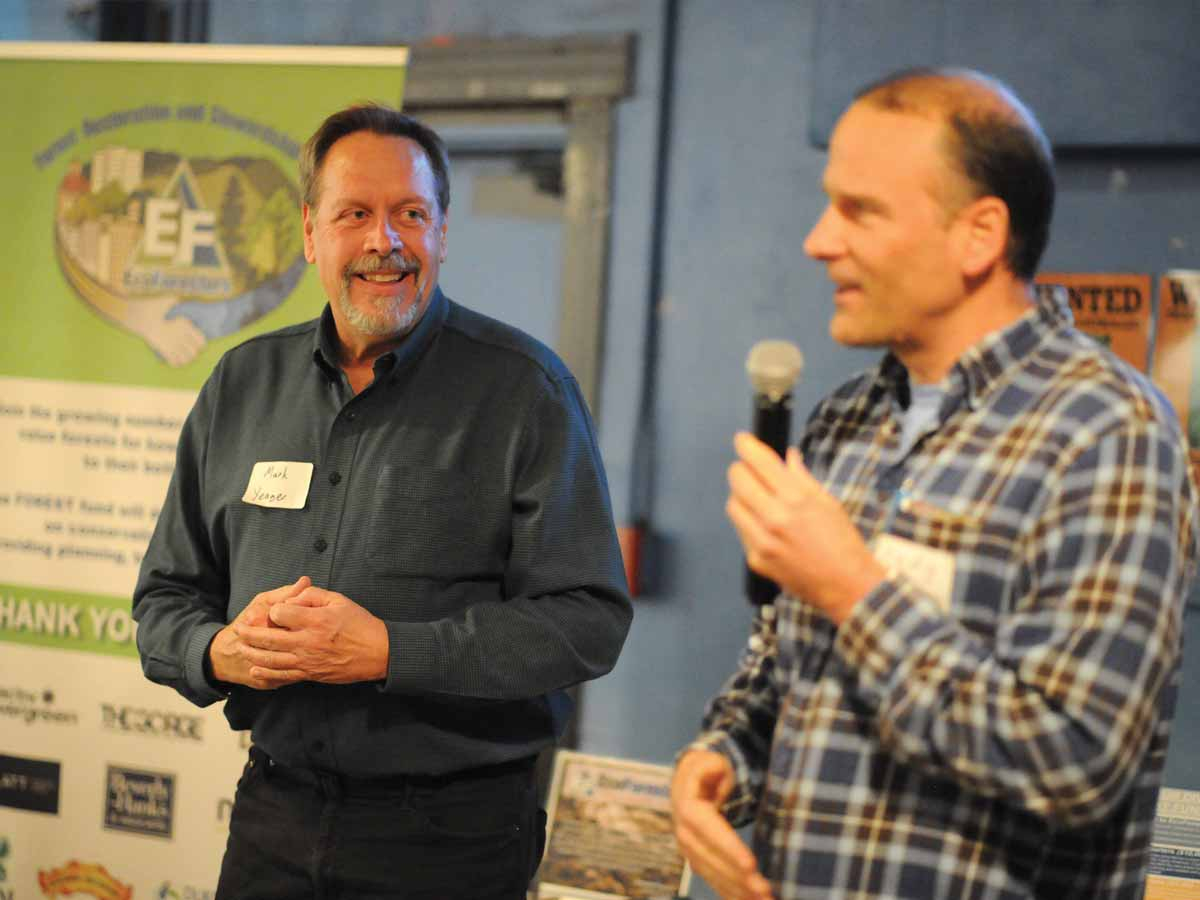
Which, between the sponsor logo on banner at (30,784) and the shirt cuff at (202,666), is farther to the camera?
the sponsor logo on banner at (30,784)

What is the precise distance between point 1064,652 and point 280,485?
1.29m

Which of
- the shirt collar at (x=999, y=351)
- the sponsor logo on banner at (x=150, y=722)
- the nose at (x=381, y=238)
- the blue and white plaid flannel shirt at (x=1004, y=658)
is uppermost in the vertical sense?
the nose at (x=381, y=238)

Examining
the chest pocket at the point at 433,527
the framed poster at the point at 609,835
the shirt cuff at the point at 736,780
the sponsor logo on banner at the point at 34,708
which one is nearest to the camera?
the shirt cuff at the point at 736,780

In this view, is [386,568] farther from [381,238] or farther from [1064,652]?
[1064,652]

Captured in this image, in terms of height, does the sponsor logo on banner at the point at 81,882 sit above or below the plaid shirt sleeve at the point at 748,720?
below

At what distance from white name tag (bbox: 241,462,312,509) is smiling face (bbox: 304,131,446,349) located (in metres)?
0.24

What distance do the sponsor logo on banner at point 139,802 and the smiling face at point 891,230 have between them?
232 cm

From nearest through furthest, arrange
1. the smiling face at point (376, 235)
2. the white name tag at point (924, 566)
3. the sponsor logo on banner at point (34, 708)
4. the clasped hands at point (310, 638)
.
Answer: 1. the white name tag at point (924, 566)
2. the clasped hands at point (310, 638)
3. the smiling face at point (376, 235)
4. the sponsor logo on banner at point (34, 708)

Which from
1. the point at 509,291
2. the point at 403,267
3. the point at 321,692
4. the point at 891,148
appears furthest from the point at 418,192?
the point at 509,291

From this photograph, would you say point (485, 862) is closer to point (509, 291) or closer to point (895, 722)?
point (895, 722)

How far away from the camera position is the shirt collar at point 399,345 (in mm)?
2002

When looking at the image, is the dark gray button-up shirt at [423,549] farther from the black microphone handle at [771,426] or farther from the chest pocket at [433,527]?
the black microphone handle at [771,426]

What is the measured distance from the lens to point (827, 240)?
1.22 m

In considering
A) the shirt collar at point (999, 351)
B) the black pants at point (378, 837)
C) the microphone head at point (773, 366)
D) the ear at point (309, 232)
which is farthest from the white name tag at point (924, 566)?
the microphone head at point (773, 366)
